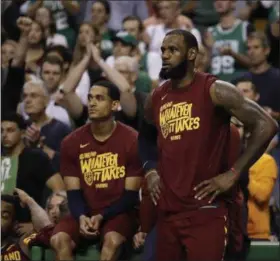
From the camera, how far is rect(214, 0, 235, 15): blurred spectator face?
32.6 ft

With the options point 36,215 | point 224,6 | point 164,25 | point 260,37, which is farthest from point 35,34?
point 36,215

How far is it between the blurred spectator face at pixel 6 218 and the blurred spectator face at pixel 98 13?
3763 millimetres

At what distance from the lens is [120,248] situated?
645 centimetres

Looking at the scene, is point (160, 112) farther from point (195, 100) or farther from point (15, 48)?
point (15, 48)

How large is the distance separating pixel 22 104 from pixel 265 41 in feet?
7.58

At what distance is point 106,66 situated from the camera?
340 inches

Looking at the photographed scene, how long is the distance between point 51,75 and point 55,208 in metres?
2.41

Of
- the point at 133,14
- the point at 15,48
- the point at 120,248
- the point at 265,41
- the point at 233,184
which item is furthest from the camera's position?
the point at 133,14

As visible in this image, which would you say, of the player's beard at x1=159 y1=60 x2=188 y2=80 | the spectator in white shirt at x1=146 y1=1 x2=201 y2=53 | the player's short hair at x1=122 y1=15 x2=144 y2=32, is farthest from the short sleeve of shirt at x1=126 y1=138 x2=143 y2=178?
the player's short hair at x1=122 y1=15 x2=144 y2=32

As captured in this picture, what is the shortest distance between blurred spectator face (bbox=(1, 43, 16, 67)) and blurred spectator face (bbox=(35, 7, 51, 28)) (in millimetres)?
450

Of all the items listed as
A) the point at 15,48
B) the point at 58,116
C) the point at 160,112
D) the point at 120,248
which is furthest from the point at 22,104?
the point at 160,112

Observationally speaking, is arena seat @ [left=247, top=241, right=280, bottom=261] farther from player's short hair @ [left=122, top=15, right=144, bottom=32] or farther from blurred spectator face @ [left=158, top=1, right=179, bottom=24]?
player's short hair @ [left=122, top=15, right=144, bottom=32]

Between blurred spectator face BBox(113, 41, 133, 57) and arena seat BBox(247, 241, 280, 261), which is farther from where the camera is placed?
blurred spectator face BBox(113, 41, 133, 57)

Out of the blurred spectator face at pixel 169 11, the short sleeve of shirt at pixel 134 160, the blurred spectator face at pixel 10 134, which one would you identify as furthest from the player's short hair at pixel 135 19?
the short sleeve of shirt at pixel 134 160
